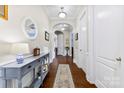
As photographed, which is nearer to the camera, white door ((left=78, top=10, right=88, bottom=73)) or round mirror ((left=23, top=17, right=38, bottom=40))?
round mirror ((left=23, top=17, right=38, bottom=40))

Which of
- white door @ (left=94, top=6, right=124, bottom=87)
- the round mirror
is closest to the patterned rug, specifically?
white door @ (left=94, top=6, right=124, bottom=87)

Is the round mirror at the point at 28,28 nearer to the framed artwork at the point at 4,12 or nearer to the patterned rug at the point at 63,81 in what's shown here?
the framed artwork at the point at 4,12

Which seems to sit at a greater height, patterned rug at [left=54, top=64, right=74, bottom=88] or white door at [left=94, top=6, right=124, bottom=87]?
white door at [left=94, top=6, right=124, bottom=87]

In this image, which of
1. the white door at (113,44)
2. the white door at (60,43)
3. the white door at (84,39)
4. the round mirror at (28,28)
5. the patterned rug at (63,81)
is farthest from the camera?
the white door at (60,43)

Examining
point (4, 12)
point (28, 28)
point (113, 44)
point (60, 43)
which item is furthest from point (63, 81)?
point (60, 43)

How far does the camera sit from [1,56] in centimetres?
183

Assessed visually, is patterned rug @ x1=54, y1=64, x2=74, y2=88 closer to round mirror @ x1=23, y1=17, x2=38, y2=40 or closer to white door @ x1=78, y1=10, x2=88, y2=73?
white door @ x1=78, y1=10, x2=88, y2=73

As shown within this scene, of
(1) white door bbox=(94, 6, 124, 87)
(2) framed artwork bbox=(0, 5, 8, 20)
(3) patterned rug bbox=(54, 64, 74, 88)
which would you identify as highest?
(2) framed artwork bbox=(0, 5, 8, 20)

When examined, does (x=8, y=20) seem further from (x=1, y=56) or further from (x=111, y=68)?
(x=111, y=68)

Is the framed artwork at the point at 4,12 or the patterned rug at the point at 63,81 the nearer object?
the framed artwork at the point at 4,12

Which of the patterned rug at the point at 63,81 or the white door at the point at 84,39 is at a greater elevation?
the white door at the point at 84,39

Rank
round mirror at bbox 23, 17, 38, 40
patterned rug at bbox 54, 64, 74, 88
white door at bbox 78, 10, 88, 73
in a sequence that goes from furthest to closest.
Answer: white door at bbox 78, 10, 88, 73 → patterned rug at bbox 54, 64, 74, 88 → round mirror at bbox 23, 17, 38, 40

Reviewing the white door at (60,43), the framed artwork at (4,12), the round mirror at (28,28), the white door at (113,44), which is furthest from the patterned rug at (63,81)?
the white door at (60,43)

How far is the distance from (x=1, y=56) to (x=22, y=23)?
1114 millimetres
